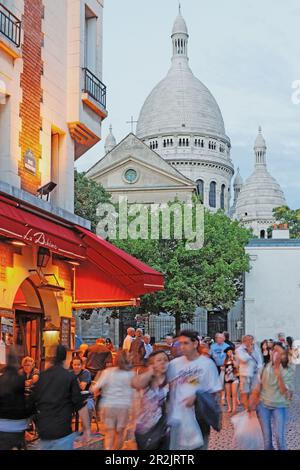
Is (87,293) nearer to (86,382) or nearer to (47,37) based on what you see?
(86,382)

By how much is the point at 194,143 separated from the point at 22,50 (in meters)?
101

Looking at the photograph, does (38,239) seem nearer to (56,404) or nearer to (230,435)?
(230,435)

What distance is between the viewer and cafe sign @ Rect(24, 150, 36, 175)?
16.0 metres

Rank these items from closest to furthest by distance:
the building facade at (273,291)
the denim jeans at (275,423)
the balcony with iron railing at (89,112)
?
the denim jeans at (275,423)
the balcony with iron railing at (89,112)
the building facade at (273,291)

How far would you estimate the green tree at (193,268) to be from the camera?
46688 mm

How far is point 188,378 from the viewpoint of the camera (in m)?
8.23

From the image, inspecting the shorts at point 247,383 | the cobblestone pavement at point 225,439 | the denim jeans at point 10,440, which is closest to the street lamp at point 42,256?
the cobblestone pavement at point 225,439

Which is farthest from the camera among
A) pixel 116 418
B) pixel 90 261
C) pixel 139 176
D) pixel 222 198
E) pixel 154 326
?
pixel 222 198

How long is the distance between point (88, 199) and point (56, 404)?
3877 cm

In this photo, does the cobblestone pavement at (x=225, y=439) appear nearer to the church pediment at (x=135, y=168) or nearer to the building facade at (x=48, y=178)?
the building facade at (x=48, y=178)

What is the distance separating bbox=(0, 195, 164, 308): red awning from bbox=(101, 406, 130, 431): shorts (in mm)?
4361
